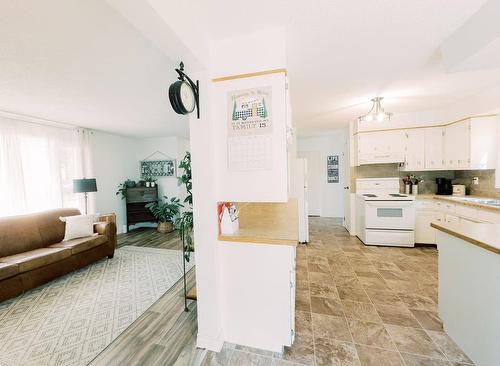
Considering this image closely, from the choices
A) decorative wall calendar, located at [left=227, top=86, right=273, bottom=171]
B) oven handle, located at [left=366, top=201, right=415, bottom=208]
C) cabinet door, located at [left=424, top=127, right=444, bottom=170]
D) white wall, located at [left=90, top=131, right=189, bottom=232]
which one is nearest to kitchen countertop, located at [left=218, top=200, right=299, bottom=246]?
decorative wall calendar, located at [left=227, top=86, right=273, bottom=171]

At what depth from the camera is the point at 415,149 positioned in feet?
12.2

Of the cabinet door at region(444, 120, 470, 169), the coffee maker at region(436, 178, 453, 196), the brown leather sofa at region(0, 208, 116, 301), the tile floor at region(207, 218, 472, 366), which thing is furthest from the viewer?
the coffee maker at region(436, 178, 453, 196)

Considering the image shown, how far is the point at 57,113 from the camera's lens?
10.6ft

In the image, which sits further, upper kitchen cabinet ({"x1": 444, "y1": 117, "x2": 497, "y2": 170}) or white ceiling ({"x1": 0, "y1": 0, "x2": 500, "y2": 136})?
upper kitchen cabinet ({"x1": 444, "y1": 117, "x2": 497, "y2": 170})

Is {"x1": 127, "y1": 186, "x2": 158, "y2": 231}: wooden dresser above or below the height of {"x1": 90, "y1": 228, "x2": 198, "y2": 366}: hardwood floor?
above

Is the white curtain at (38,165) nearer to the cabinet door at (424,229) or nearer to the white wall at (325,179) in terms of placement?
the white wall at (325,179)

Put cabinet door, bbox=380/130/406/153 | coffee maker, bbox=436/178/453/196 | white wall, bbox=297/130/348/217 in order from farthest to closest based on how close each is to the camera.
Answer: white wall, bbox=297/130/348/217 → cabinet door, bbox=380/130/406/153 → coffee maker, bbox=436/178/453/196

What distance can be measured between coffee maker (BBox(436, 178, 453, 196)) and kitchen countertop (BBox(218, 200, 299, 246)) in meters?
3.25

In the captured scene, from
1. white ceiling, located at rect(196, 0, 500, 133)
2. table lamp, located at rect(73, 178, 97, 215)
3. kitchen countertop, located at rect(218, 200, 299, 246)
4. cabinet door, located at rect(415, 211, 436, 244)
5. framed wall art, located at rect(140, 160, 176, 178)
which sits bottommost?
cabinet door, located at rect(415, 211, 436, 244)

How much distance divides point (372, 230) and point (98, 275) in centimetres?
465

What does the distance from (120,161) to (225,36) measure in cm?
489

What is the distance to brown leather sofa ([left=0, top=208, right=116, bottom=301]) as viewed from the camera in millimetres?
2357

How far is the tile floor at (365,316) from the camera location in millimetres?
1486

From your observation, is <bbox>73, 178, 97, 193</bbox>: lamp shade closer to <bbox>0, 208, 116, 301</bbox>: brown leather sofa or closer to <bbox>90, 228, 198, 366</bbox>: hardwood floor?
<bbox>0, 208, 116, 301</bbox>: brown leather sofa
